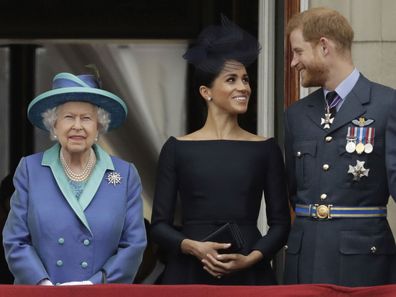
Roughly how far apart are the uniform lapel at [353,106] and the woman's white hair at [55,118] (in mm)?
878

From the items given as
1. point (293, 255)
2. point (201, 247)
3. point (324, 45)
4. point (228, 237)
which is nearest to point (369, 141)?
point (324, 45)

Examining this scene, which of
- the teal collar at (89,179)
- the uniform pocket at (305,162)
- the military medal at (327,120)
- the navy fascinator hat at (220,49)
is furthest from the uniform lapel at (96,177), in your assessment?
the military medal at (327,120)

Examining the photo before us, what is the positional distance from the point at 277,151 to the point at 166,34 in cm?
325

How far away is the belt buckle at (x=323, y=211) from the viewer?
229 inches

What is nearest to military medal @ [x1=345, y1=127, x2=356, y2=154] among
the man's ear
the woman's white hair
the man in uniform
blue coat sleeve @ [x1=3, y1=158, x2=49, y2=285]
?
the man in uniform

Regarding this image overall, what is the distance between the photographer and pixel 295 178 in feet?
19.7

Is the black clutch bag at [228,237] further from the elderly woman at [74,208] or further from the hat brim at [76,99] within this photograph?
the hat brim at [76,99]

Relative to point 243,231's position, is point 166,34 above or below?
above

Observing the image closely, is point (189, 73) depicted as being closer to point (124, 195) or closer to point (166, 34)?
point (166, 34)

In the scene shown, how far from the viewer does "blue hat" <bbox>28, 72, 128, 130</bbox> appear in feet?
18.8

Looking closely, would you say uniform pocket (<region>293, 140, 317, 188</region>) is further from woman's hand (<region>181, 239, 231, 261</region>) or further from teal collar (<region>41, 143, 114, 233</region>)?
teal collar (<region>41, 143, 114, 233</region>)

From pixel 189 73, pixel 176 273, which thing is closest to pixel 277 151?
pixel 176 273

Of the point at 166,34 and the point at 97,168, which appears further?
the point at 166,34

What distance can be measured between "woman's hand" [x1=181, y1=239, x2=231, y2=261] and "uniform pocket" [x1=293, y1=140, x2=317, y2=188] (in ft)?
1.33
